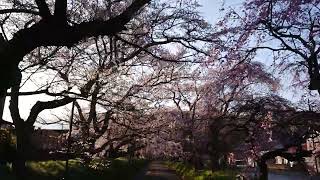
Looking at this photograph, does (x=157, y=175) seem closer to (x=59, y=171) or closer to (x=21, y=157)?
(x=59, y=171)

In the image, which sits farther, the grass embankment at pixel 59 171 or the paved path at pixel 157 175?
the paved path at pixel 157 175

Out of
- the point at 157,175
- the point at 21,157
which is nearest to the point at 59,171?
the point at 21,157

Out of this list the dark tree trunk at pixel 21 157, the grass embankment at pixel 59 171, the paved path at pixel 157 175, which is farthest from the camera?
the paved path at pixel 157 175

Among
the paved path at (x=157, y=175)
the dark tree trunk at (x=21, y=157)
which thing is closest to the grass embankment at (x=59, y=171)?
the dark tree trunk at (x=21, y=157)

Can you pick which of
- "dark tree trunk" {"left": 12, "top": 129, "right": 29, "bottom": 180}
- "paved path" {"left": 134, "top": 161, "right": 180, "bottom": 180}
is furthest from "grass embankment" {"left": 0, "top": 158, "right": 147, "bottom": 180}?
"paved path" {"left": 134, "top": 161, "right": 180, "bottom": 180}

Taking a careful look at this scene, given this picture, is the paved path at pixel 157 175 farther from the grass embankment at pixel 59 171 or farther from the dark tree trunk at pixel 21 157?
the dark tree trunk at pixel 21 157

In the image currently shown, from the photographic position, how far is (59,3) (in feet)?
21.4

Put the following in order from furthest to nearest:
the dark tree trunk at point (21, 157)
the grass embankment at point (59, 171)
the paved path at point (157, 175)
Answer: the paved path at point (157, 175), the grass embankment at point (59, 171), the dark tree trunk at point (21, 157)

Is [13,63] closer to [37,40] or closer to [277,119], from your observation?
[37,40]

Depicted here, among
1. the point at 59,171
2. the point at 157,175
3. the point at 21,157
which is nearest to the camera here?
the point at 21,157

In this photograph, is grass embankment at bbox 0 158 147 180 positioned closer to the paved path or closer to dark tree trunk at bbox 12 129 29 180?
dark tree trunk at bbox 12 129 29 180

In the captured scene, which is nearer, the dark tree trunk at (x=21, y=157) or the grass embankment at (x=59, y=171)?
the dark tree trunk at (x=21, y=157)

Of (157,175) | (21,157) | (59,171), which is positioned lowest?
(157,175)

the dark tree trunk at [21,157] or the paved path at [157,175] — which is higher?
the dark tree trunk at [21,157]
